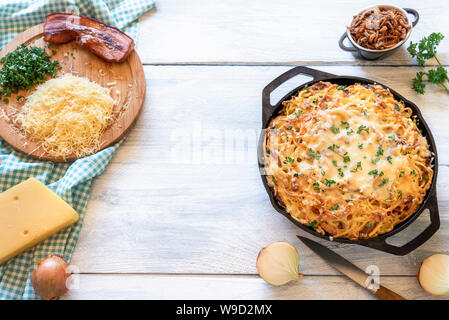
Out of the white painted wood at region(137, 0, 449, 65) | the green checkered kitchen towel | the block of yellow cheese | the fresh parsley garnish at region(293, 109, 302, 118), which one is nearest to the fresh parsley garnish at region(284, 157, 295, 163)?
the fresh parsley garnish at region(293, 109, 302, 118)

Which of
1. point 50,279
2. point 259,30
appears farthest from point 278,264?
point 259,30

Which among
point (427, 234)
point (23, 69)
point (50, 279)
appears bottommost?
point (50, 279)

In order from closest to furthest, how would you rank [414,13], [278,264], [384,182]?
1. [384,182]
2. [278,264]
3. [414,13]

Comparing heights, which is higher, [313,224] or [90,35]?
[90,35]

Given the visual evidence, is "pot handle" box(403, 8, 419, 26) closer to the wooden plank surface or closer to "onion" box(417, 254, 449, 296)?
"onion" box(417, 254, 449, 296)

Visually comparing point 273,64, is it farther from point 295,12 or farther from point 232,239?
point 232,239

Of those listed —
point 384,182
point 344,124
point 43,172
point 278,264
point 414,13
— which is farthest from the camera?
point 414,13

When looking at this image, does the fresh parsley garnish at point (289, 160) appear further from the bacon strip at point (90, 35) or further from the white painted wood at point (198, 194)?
the bacon strip at point (90, 35)

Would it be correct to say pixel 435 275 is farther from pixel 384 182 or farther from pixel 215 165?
pixel 215 165
